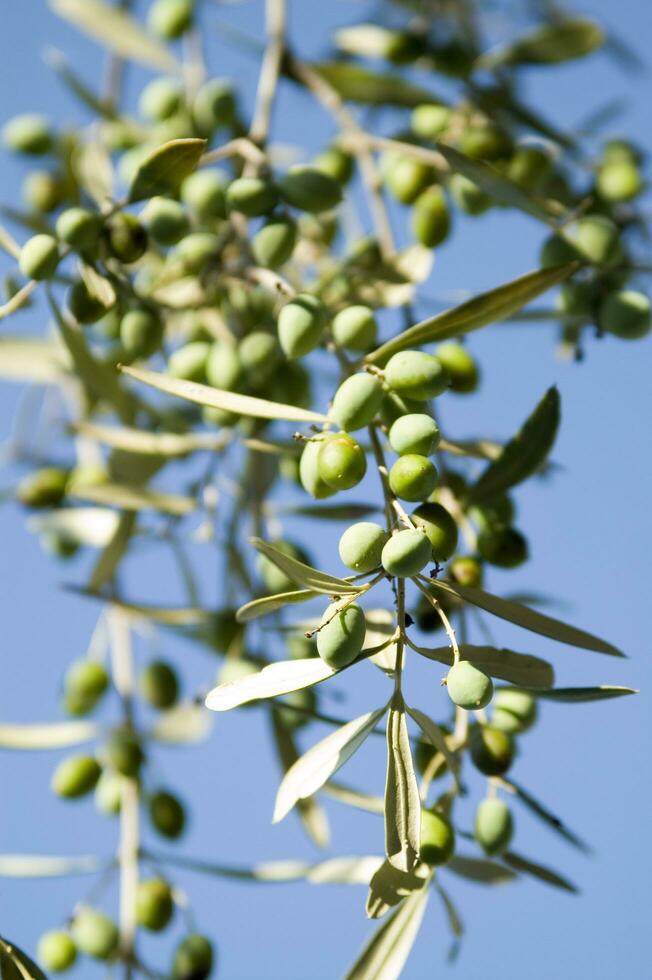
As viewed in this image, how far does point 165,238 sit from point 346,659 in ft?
1.69

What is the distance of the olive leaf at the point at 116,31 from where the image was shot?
1.76 m

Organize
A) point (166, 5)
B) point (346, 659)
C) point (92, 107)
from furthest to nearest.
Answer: point (166, 5) < point (92, 107) < point (346, 659)

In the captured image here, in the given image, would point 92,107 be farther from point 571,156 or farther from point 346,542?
point 346,542

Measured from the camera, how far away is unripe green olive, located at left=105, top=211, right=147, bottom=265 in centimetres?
113

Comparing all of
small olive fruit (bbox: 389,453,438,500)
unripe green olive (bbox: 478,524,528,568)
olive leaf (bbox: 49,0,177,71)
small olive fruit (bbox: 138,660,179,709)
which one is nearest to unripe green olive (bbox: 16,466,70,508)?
small olive fruit (bbox: 138,660,179,709)

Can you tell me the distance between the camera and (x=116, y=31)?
179cm

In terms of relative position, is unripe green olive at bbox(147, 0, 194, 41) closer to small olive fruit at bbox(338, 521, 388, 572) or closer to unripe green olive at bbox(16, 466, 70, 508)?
unripe green olive at bbox(16, 466, 70, 508)

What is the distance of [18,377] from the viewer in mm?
1570

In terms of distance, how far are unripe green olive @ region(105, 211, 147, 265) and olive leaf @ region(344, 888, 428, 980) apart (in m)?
0.63

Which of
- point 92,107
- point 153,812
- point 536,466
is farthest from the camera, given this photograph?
point 92,107

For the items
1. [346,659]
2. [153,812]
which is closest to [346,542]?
[346,659]

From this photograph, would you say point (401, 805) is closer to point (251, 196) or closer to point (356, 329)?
point (356, 329)

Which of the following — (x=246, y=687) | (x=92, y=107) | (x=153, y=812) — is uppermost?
(x=92, y=107)

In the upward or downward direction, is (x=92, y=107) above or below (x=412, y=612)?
above
